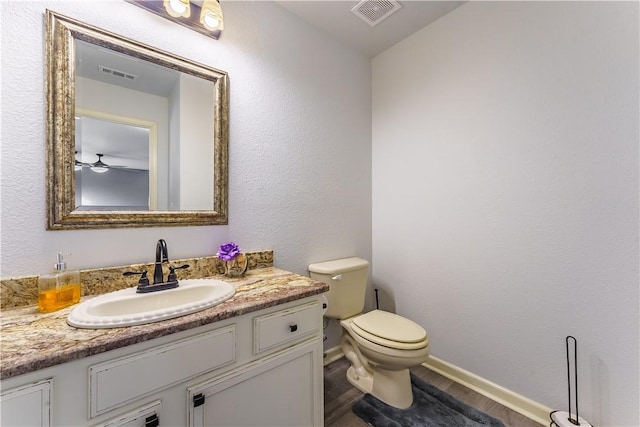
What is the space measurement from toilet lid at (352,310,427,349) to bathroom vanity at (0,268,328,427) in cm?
41

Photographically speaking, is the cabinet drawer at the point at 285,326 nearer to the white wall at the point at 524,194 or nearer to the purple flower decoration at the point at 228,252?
the purple flower decoration at the point at 228,252

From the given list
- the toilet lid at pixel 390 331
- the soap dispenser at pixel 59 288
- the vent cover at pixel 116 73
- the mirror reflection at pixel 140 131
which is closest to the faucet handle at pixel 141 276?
the soap dispenser at pixel 59 288

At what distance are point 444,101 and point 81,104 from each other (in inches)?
77.0

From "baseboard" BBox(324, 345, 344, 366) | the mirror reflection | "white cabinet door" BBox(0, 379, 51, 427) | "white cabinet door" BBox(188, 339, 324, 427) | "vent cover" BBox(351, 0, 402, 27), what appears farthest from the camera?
"baseboard" BBox(324, 345, 344, 366)

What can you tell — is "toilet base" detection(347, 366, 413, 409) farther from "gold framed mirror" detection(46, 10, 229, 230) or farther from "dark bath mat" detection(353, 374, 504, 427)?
"gold framed mirror" detection(46, 10, 229, 230)

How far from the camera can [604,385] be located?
118 cm

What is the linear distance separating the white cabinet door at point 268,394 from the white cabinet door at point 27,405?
1.07 feet

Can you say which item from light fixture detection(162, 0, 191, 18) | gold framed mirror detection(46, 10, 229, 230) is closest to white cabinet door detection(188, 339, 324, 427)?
gold framed mirror detection(46, 10, 229, 230)

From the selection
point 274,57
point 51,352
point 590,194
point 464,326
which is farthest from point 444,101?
point 51,352

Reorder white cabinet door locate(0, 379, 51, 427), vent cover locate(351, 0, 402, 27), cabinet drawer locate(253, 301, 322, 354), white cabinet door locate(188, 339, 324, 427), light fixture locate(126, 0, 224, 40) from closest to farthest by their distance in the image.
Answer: white cabinet door locate(0, 379, 51, 427)
white cabinet door locate(188, 339, 324, 427)
cabinet drawer locate(253, 301, 322, 354)
light fixture locate(126, 0, 224, 40)
vent cover locate(351, 0, 402, 27)

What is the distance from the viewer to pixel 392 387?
147 cm

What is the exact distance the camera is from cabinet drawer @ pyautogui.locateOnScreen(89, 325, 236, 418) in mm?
674

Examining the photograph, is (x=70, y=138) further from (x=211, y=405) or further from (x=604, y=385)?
(x=604, y=385)

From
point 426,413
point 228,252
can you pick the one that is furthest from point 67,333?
point 426,413
